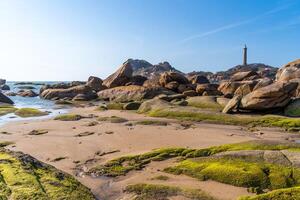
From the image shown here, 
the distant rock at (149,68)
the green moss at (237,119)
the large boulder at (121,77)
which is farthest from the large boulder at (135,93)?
the distant rock at (149,68)

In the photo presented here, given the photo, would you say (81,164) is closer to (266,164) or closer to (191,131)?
(266,164)

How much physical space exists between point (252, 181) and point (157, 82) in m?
38.0

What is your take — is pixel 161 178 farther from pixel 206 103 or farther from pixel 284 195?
pixel 206 103

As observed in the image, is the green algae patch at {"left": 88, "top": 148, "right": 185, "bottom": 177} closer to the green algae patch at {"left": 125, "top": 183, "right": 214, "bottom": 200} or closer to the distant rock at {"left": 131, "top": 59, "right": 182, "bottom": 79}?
the green algae patch at {"left": 125, "top": 183, "right": 214, "bottom": 200}

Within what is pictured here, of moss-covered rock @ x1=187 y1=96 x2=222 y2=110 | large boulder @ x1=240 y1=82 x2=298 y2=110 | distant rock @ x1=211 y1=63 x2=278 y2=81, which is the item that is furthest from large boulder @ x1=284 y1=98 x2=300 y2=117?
distant rock @ x1=211 y1=63 x2=278 y2=81

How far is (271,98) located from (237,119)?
326 cm

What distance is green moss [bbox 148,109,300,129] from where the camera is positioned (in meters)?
20.1

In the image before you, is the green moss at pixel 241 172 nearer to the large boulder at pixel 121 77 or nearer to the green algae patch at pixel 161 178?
the green algae patch at pixel 161 178

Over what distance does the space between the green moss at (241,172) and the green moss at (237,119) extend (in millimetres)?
10719

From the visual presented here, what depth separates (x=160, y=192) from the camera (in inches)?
348

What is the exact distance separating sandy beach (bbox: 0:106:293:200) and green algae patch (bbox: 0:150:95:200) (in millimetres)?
1014

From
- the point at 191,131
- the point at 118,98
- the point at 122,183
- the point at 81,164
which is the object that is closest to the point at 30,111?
the point at 118,98

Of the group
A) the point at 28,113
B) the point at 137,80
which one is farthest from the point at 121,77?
the point at 28,113

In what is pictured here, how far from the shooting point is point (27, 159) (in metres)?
9.73
